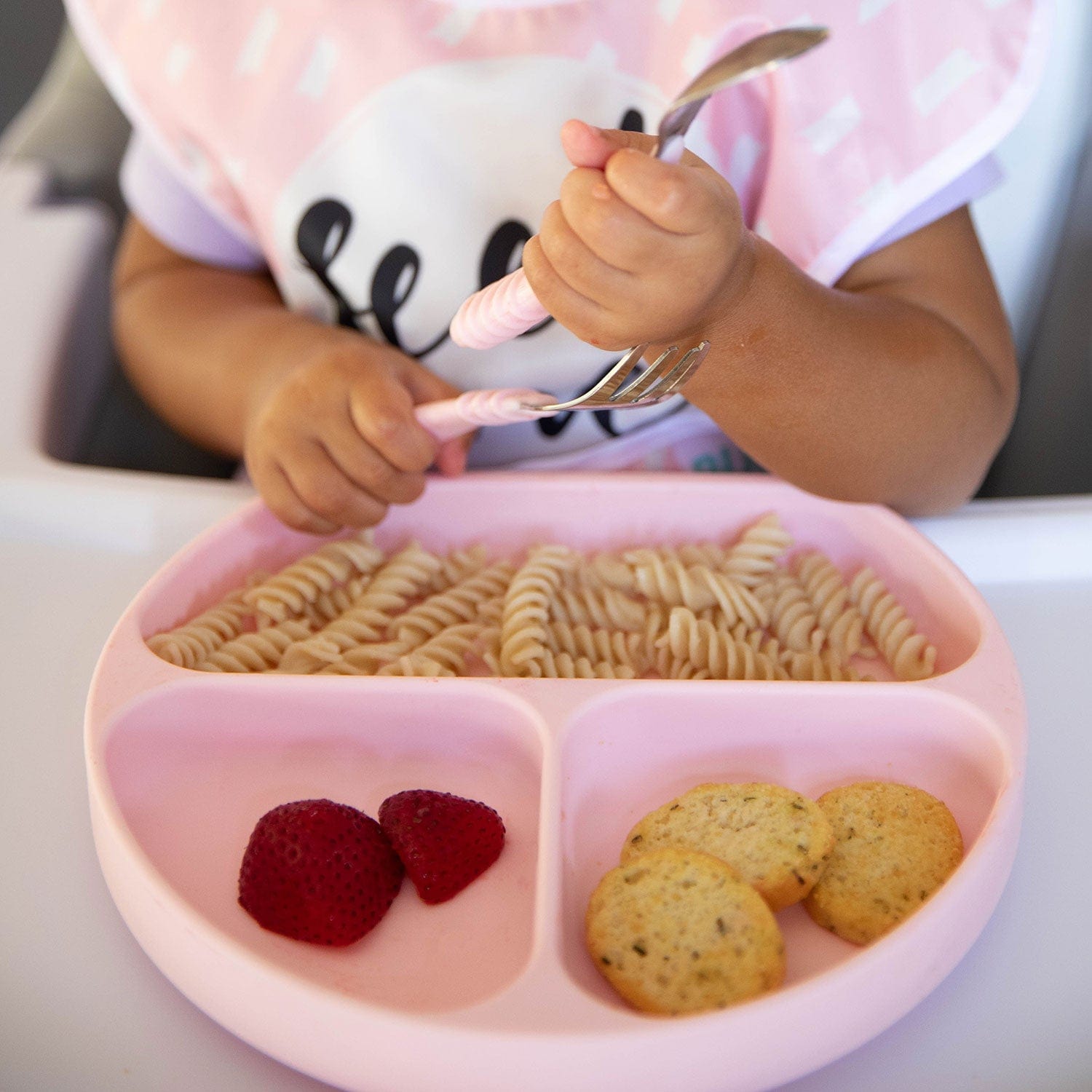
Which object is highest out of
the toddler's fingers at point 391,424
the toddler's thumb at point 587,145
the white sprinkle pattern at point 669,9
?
the toddler's thumb at point 587,145

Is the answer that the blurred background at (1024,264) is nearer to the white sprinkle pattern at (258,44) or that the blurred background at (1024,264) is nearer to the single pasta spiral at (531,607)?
the white sprinkle pattern at (258,44)

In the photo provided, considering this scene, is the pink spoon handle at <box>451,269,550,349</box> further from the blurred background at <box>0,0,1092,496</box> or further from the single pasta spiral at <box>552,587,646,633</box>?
the blurred background at <box>0,0,1092,496</box>

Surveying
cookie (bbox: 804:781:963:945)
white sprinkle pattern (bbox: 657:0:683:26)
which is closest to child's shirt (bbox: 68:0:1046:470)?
white sprinkle pattern (bbox: 657:0:683:26)

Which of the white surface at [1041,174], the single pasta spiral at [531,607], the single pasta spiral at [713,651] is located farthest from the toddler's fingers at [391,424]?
the white surface at [1041,174]

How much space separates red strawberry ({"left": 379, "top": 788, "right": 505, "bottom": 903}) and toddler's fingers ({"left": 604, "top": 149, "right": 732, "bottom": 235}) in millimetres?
309

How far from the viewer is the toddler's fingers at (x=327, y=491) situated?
0.82 metres

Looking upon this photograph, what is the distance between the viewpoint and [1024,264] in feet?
3.59

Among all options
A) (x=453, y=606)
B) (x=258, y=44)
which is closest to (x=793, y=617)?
(x=453, y=606)

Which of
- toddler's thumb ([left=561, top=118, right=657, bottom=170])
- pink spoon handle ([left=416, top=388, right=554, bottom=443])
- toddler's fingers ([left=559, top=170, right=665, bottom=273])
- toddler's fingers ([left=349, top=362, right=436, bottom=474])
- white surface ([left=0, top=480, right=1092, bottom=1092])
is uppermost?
toddler's thumb ([left=561, top=118, right=657, bottom=170])

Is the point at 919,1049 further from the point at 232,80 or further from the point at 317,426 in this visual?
the point at 232,80

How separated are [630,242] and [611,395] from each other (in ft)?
0.31

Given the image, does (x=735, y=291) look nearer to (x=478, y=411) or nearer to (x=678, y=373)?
(x=678, y=373)

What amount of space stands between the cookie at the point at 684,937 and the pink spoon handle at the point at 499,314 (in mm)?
280

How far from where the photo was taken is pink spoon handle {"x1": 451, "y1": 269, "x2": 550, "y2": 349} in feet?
1.90
